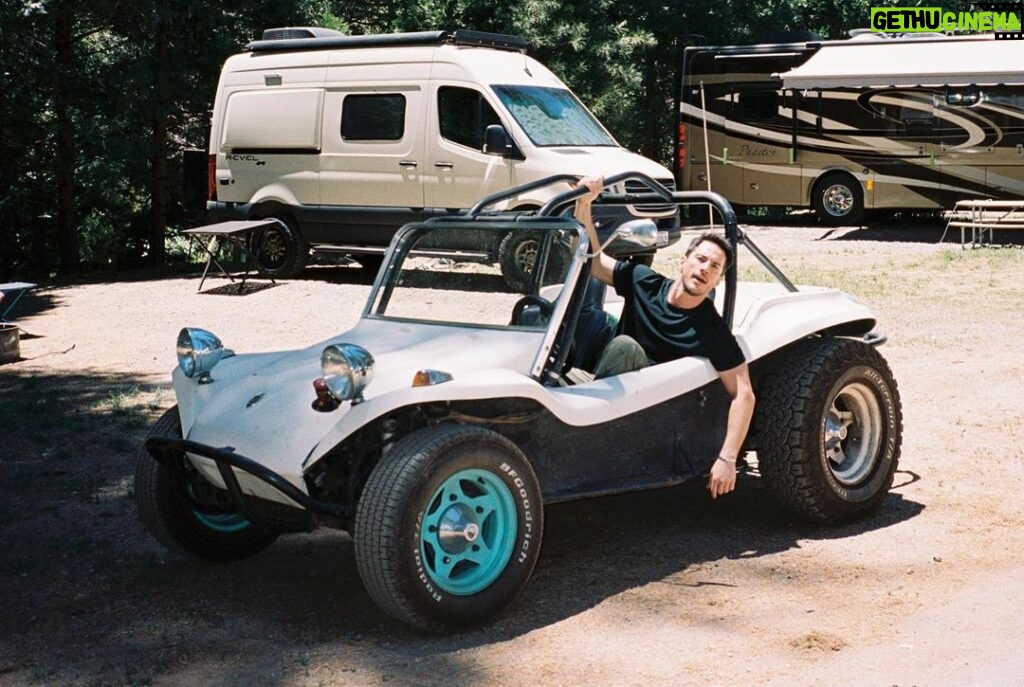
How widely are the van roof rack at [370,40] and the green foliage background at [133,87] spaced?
8.59 ft

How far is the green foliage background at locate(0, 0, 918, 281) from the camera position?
18.3m

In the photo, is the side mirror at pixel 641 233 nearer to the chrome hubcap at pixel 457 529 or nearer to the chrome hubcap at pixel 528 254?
the chrome hubcap at pixel 528 254

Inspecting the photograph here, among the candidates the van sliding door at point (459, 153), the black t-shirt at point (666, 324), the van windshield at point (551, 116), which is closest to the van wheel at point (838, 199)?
the van windshield at point (551, 116)

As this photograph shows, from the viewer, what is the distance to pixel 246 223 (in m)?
15.7

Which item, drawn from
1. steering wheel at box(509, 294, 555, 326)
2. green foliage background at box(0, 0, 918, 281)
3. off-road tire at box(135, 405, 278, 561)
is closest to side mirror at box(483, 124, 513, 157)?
green foliage background at box(0, 0, 918, 281)

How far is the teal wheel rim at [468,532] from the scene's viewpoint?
4574 millimetres

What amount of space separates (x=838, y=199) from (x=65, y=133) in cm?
1185

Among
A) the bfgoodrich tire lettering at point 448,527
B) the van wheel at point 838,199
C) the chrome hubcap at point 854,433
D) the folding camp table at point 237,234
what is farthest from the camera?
the van wheel at point 838,199

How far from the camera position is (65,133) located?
18.4 m

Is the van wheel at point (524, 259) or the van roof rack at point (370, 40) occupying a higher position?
the van roof rack at point (370, 40)

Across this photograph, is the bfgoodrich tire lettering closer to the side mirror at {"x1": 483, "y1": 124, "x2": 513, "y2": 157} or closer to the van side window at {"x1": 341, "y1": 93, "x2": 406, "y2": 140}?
the side mirror at {"x1": 483, "y1": 124, "x2": 513, "y2": 157}

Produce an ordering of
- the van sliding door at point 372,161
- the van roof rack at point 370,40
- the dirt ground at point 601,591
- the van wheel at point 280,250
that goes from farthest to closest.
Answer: the van wheel at point 280,250
the van sliding door at point 372,161
the van roof rack at point 370,40
the dirt ground at point 601,591

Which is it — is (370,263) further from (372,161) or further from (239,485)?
(239,485)

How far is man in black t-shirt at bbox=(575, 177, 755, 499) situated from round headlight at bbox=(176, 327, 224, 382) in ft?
4.92
